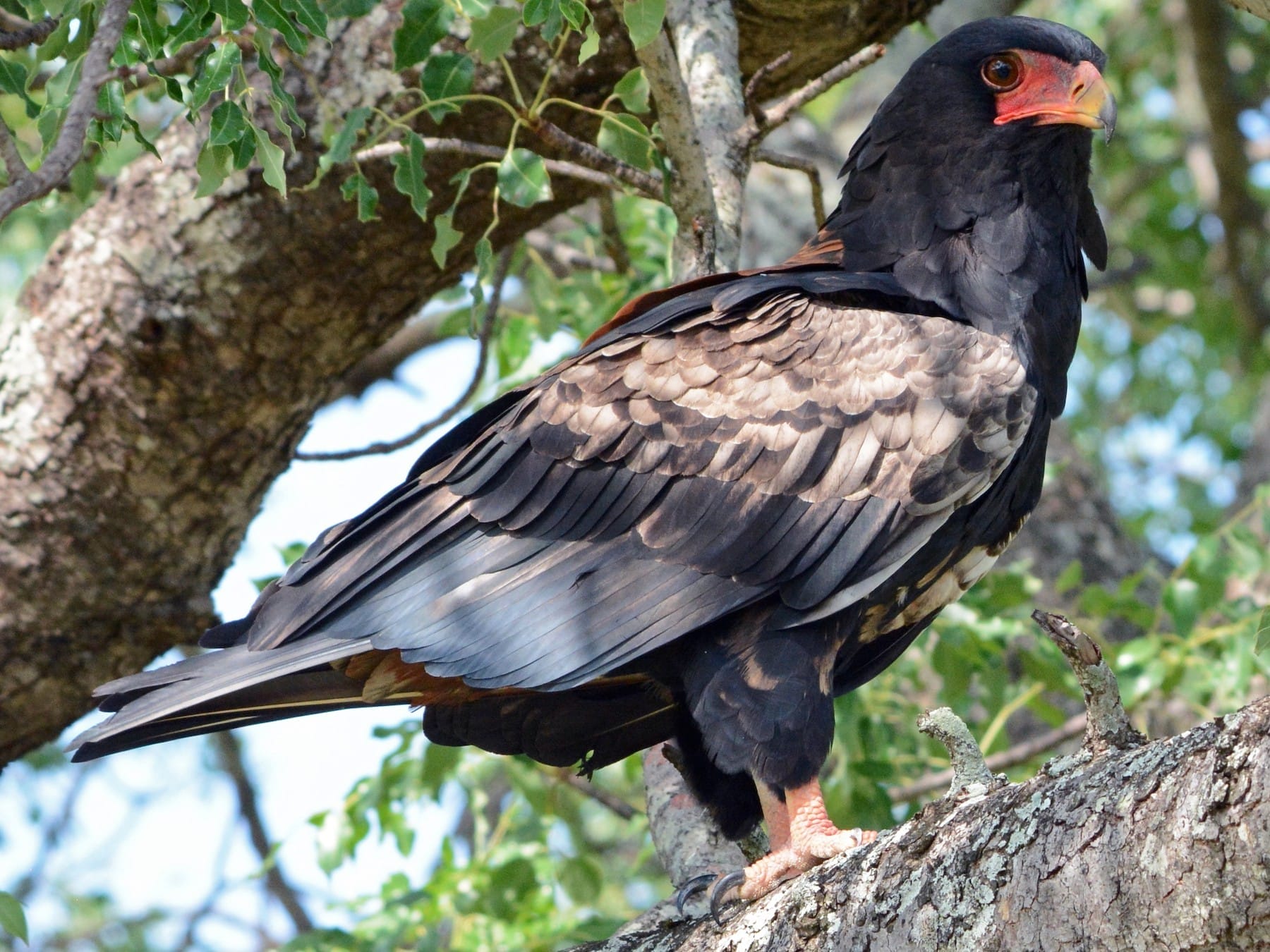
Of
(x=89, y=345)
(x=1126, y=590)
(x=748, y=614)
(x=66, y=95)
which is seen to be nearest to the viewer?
(x=66, y=95)

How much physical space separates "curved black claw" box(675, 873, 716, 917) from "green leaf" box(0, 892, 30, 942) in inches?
47.5

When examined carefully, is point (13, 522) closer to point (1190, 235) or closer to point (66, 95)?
point (66, 95)

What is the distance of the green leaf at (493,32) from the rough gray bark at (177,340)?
32.6 inches

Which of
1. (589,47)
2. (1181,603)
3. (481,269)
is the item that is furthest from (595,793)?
(589,47)

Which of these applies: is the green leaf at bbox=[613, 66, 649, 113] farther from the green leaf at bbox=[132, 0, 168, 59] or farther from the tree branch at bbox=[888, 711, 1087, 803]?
the tree branch at bbox=[888, 711, 1087, 803]

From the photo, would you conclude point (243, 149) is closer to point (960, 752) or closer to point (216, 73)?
point (216, 73)

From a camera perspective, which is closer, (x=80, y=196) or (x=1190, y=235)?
(x=80, y=196)

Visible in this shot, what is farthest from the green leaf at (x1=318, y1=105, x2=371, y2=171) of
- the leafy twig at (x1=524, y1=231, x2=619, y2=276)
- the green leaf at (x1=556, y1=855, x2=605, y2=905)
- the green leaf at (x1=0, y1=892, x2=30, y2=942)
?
the green leaf at (x1=556, y1=855, x2=605, y2=905)

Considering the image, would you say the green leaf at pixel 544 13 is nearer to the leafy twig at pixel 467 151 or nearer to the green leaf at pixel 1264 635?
the leafy twig at pixel 467 151

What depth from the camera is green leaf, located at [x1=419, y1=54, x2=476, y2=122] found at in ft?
10.6

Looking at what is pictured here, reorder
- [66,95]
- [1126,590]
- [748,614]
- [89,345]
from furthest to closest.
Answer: [1126,590] → [89,345] → [748,614] → [66,95]

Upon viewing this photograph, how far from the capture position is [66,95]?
104 inches

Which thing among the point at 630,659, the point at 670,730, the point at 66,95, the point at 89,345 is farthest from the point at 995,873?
the point at 89,345

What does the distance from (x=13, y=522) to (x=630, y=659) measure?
2090 millimetres
